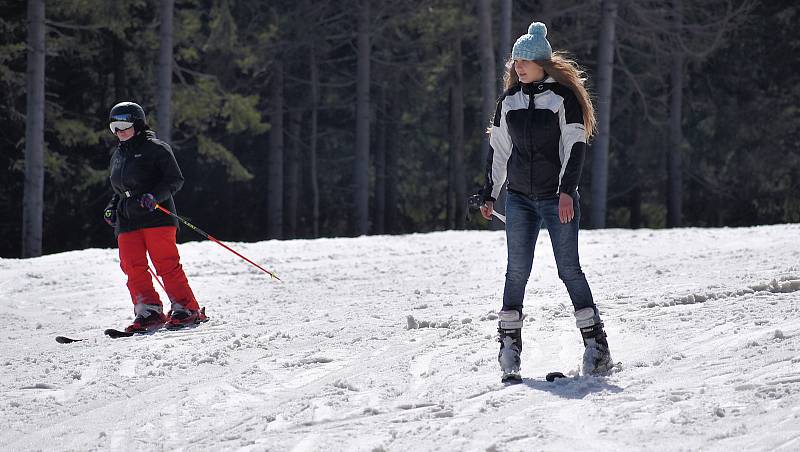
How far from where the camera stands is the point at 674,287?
904cm

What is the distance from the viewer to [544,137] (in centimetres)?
564

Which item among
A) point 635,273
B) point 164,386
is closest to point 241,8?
point 635,273

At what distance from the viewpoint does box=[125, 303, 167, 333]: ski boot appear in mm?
8438

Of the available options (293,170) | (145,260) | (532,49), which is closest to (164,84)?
(145,260)

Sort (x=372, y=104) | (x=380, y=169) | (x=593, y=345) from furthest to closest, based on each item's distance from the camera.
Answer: (x=380, y=169) → (x=372, y=104) → (x=593, y=345)

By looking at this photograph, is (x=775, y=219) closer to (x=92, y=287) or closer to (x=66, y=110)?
(x=66, y=110)

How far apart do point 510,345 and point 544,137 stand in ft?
3.94

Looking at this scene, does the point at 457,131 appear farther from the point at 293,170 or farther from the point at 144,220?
the point at 144,220

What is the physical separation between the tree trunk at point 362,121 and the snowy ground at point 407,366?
16.6 meters

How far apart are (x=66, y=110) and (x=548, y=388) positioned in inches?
756

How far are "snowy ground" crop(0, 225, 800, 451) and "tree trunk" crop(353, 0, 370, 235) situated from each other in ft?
54.4

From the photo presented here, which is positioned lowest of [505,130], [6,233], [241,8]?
[6,233]

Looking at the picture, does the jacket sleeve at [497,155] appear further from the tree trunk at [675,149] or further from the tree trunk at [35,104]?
the tree trunk at [675,149]

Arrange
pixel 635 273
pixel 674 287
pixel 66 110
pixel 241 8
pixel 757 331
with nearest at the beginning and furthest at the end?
pixel 757 331, pixel 674 287, pixel 635 273, pixel 66 110, pixel 241 8
